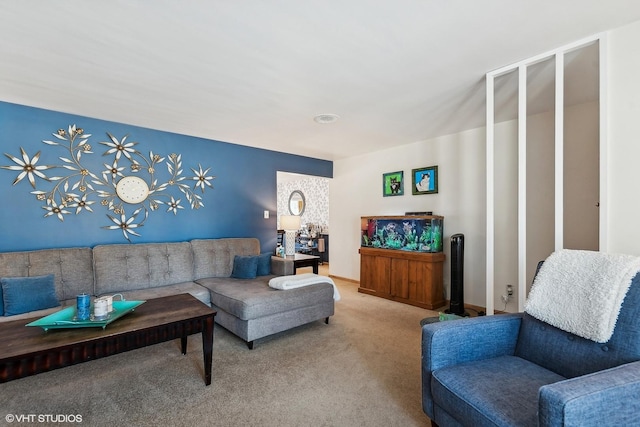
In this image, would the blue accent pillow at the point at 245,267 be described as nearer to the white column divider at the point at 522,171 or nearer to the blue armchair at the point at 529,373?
the blue armchair at the point at 529,373

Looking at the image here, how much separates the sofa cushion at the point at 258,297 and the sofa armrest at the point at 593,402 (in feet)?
7.03

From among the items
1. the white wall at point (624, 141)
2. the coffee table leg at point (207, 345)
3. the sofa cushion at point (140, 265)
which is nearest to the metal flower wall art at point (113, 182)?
the sofa cushion at point (140, 265)

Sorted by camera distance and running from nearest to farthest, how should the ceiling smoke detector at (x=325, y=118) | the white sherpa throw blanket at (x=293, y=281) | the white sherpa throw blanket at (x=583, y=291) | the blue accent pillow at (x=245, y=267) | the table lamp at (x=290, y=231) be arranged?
the white sherpa throw blanket at (x=583, y=291), the white sherpa throw blanket at (x=293, y=281), the ceiling smoke detector at (x=325, y=118), the blue accent pillow at (x=245, y=267), the table lamp at (x=290, y=231)

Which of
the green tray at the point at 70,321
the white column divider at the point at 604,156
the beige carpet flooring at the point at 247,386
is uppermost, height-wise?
the white column divider at the point at 604,156

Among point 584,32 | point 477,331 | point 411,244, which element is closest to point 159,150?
point 411,244

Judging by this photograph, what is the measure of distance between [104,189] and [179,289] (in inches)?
56.2

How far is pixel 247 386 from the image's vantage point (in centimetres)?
209

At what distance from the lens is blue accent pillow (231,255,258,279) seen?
358 centimetres

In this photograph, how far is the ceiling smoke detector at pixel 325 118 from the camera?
3.17 metres

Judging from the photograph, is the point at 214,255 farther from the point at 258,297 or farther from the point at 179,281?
the point at 258,297

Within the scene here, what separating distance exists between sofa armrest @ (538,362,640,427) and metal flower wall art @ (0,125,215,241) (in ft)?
12.8

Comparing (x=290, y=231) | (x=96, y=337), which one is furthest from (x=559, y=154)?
(x=290, y=231)

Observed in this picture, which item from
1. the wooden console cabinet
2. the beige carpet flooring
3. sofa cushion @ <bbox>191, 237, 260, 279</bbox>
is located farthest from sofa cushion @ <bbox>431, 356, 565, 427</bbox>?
sofa cushion @ <bbox>191, 237, 260, 279</bbox>

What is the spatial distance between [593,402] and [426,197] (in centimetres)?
352
